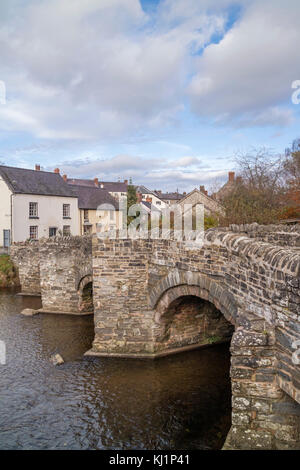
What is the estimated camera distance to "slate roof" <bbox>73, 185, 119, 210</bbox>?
126ft

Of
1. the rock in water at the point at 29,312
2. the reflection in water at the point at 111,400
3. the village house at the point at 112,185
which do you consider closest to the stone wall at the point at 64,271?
the rock in water at the point at 29,312

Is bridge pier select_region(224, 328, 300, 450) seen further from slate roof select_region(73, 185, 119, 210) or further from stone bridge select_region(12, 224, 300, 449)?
slate roof select_region(73, 185, 119, 210)

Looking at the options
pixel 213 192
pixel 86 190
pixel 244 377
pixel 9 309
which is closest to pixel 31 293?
pixel 9 309

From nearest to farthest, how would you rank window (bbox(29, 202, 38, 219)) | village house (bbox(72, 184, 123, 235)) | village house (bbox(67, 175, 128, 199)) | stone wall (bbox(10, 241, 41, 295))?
stone wall (bbox(10, 241, 41, 295)), window (bbox(29, 202, 38, 219)), village house (bbox(72, 184, 123, 235)), village house (bbox(67, 175, 128, 199))

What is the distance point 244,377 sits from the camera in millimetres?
5164

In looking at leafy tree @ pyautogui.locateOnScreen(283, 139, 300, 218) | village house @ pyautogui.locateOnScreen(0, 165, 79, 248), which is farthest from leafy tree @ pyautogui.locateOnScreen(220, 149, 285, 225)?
village house @ pyautogui.locateOnScreen(0, 165, 79, 248)

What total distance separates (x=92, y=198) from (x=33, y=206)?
9783mm

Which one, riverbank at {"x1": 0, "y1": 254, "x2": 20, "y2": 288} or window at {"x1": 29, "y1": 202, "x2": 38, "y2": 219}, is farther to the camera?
window at {"x1": 29, "y1": 202, "x2": 38, "y2": 219}

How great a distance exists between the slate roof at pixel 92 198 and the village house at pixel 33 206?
2.70m

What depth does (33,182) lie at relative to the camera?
32.2 metres

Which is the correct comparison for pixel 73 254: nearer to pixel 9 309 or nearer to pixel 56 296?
pixel 56 296

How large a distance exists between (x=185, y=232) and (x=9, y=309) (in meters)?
12.6

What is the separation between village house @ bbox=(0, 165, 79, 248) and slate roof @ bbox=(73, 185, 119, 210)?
2698mm

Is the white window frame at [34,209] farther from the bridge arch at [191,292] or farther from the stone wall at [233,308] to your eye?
the bridge arch at [191,292]
